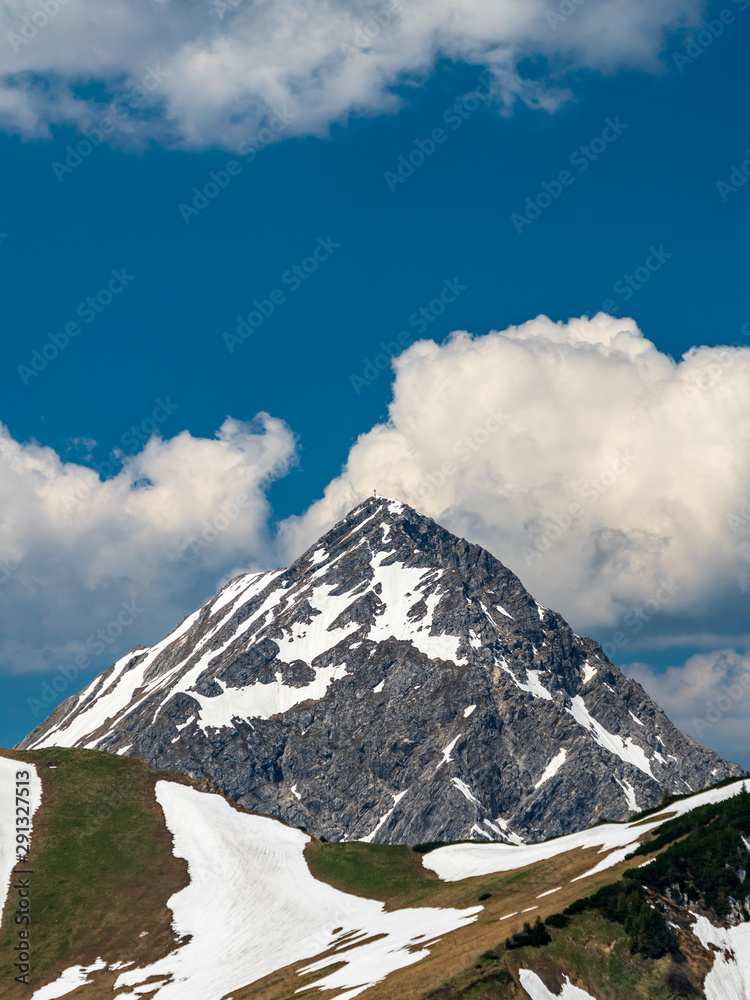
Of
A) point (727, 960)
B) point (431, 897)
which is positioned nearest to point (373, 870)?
point (431, 897)

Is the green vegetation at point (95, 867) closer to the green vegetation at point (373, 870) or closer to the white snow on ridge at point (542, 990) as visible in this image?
the green vegetation at point (373, 870)

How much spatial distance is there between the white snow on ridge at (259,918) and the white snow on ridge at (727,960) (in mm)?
16810

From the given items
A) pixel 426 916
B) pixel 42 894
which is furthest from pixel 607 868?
pixel 42 894

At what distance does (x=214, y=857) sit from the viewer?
3445 inches

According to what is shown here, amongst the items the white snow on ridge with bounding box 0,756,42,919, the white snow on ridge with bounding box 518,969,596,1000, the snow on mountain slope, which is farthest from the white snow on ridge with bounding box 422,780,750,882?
the white snow on ridge with bounding box 0,756,42,919

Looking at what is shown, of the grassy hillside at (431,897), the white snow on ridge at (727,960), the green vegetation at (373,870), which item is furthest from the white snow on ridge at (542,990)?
the green vegetation at (373,870)

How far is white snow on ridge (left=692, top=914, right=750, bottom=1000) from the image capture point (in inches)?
2024

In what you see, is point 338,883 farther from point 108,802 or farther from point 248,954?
point 108,802

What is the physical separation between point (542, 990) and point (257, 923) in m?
35.5

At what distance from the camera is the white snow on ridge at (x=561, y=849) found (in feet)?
247

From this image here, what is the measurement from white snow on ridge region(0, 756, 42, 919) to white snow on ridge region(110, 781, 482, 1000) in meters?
13.6

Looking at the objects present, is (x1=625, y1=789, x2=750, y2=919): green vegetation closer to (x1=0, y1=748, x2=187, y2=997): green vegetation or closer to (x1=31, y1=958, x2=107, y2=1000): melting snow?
(x1=0, y1=748, x2=187, y2=997): green vegetation

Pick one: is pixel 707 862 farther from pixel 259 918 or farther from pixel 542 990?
pixel 259 918

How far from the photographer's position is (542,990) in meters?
46.9
